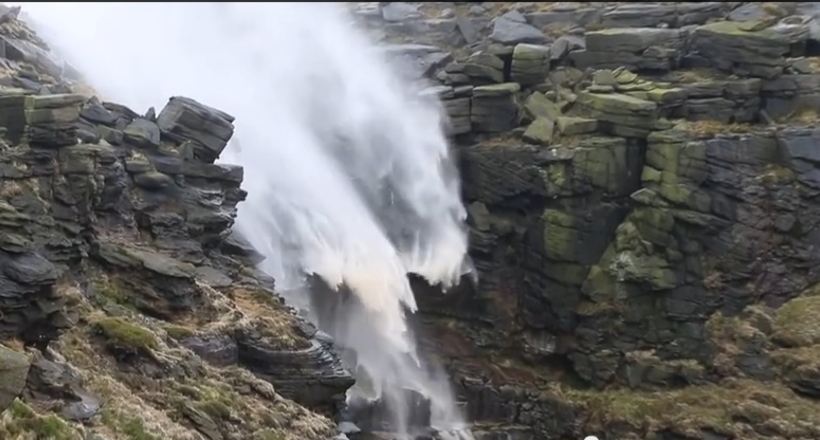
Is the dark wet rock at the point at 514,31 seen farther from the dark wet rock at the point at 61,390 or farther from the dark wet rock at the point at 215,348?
the dark wet rock at the point at 61,390

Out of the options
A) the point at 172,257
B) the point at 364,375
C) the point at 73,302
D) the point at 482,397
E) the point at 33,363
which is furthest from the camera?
the point at 482,397

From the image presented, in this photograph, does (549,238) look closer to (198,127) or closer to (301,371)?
(198,127)

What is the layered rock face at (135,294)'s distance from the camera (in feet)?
75.8

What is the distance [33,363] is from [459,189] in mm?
22984

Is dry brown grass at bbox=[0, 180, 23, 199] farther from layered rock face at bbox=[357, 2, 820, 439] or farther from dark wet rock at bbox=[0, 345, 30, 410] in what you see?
layered rock face at bbox=[357, 2, 820, 439]

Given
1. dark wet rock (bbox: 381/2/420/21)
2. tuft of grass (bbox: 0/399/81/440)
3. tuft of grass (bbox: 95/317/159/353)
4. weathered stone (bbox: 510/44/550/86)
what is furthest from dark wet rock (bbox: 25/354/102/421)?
dark wet rock (bbox: 381/2/420/21)

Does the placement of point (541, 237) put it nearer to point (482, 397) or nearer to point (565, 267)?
point (565, 267)

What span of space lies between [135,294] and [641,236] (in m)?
19.0

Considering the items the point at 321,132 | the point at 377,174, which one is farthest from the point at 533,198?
the point at 321,132

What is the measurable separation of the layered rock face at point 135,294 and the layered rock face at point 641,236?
10.5 m

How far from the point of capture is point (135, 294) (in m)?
28.4

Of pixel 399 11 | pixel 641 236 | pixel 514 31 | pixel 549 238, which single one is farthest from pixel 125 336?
pixel 399 11

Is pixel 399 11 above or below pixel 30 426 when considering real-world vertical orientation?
above

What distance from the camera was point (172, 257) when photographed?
30531mm
